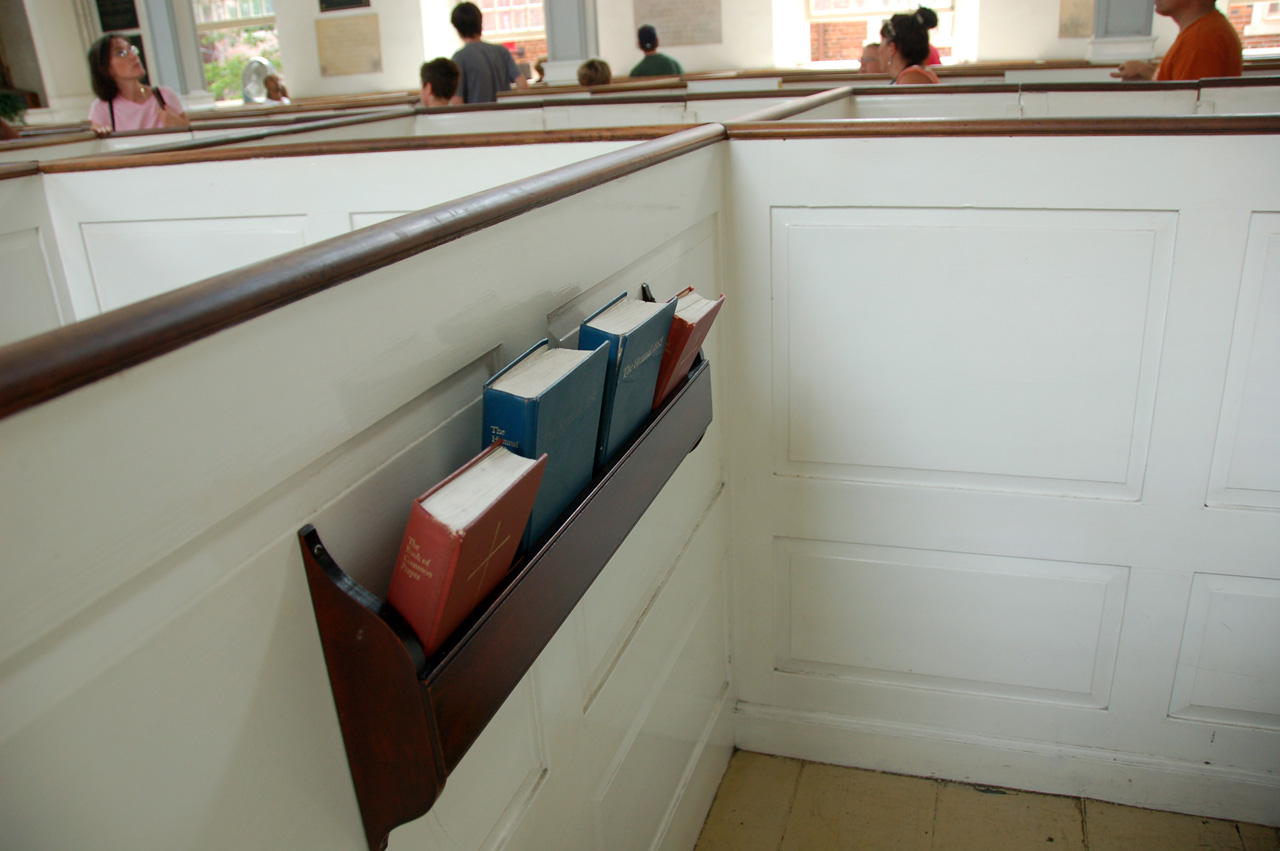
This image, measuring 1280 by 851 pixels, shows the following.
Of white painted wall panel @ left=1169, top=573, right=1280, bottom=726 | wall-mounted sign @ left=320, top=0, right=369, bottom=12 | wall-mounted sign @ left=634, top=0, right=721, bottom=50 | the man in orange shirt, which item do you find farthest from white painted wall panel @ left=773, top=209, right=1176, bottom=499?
wall-mounted sign @ left=320, top=0, right=369, bottom=12

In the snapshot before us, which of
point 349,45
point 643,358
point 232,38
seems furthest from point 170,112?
point 232,38

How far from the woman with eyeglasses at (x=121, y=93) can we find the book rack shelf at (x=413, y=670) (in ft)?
11.0

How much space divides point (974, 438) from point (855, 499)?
0.25 meters

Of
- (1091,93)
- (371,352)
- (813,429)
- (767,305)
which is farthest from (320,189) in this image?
(1091,93)

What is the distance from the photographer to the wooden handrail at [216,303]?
0.46 meters

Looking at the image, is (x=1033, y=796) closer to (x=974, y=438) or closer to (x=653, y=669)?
(x=974, y=438)

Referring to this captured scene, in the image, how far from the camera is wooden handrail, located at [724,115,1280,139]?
52.7 inches

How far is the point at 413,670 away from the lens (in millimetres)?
635

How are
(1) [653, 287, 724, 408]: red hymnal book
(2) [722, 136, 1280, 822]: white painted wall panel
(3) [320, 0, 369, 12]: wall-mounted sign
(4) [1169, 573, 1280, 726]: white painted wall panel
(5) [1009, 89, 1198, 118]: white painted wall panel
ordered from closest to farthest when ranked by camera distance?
(1) [653, 287, 724, 408]: red hymnal book → (2) [722, 136, 1280, 822]: white painted wall panel → (4) [1169, 573, 1280, 726]: white painted wall panel → (5) [1009, 89, 1198, 118]: white painted wall panel → (3) [320, 0, 369, 12]: wall-mounted sign

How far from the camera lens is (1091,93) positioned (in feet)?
8.30

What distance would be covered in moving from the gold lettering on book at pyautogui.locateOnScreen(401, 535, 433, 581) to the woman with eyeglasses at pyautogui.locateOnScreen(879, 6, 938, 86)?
2.81 metres

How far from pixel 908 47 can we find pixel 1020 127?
196cm

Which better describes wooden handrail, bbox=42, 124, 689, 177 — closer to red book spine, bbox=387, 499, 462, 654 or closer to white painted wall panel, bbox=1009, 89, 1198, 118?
red book spine, bbox=387, 499, 462, 654

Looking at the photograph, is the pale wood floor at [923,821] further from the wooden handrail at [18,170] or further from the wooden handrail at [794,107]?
the wooden handrail at [18,170]
